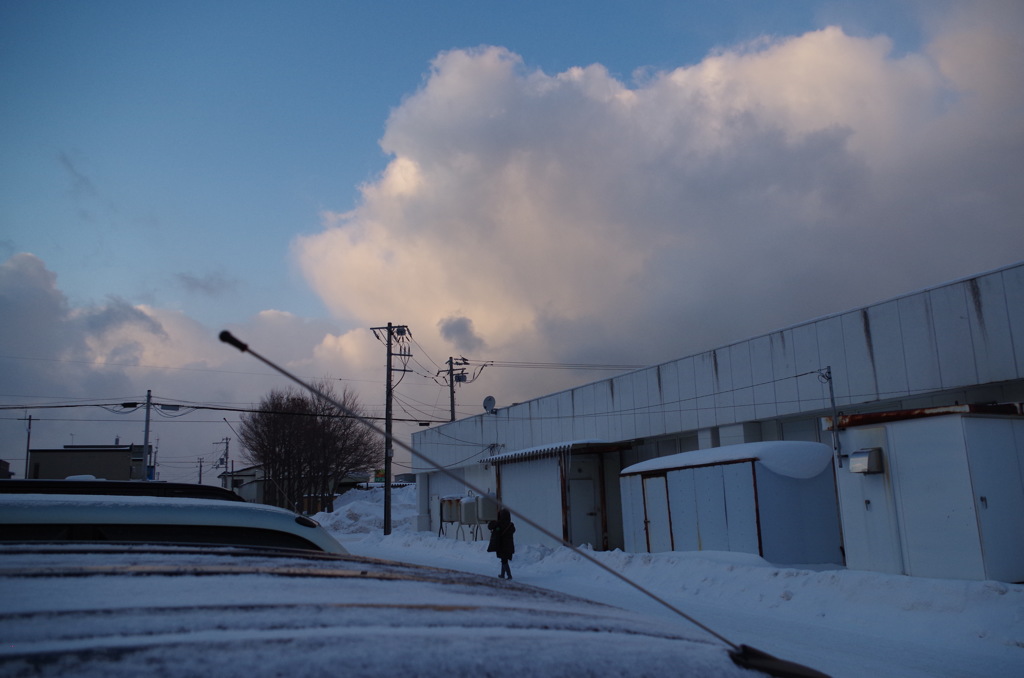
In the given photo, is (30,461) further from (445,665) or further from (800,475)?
(445,665)

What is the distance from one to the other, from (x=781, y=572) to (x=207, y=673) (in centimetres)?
1451

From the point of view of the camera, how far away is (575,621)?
78.7 inches

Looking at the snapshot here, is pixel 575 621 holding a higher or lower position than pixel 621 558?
higher

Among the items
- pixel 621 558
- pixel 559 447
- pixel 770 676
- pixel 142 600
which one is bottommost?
pixel 621 558

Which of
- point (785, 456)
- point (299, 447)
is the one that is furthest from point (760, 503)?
point (299, 447)

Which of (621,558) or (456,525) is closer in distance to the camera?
(621,558)

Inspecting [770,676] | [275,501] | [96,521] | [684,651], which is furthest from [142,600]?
[275,501]

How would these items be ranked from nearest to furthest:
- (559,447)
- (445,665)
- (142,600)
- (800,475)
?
(445,665) < (142,600) < (800,475) < (559,447)

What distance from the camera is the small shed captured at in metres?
16.5

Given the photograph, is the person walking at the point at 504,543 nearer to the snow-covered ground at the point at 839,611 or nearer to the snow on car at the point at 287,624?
the snow-covered ground at the point at 839,611

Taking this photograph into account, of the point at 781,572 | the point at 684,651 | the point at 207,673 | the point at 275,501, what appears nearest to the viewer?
the point at 207,673

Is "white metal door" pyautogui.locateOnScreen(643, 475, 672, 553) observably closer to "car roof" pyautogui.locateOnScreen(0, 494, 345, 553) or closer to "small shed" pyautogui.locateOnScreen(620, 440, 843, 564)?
"small shed" pyautogui.locateOnScreen(620, 440, 843, 564)

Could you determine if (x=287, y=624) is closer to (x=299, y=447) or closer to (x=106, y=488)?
(x=106, y=488)

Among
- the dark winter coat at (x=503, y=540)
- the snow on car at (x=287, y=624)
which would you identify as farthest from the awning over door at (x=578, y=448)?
the snow on car at (x=287, y=624)
